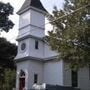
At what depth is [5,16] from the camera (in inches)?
1594

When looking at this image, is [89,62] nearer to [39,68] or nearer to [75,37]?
[75,37]

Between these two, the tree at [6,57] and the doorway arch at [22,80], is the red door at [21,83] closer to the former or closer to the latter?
the doorway arch at [22,80]

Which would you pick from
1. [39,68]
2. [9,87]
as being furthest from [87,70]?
[9,87]

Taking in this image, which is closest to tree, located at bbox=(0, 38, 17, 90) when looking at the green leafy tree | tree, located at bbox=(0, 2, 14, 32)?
the green leafy tree

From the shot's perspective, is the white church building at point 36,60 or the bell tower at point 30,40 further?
the bell tower at point 30,40

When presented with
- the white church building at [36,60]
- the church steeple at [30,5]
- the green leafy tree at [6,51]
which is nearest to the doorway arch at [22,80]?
the white church building at [36,60]

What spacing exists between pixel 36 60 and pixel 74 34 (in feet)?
47.2

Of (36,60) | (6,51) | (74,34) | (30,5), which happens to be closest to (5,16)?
(30,5)

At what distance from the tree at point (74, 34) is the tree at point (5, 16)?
59.7ft

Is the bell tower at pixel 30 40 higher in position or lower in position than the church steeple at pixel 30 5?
lower

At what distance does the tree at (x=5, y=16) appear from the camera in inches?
1576

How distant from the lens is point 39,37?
115 feet

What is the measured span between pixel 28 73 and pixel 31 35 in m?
4.68

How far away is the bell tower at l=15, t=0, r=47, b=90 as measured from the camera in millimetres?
33531
